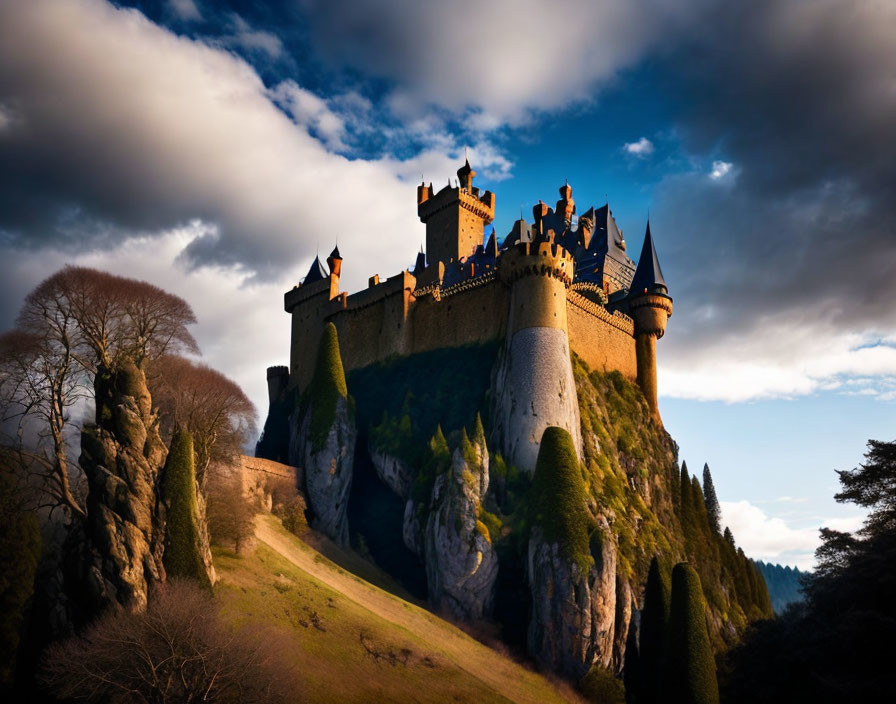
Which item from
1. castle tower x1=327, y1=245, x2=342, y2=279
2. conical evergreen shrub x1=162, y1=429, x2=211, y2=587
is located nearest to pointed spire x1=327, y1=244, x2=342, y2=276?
castle tower x1=327, y1=245, x2=342, y2=279

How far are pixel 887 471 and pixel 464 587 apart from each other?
25338 mm

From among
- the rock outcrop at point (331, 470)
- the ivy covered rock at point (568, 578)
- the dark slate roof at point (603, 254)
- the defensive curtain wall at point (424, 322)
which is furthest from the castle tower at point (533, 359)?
the dark slate roof at point (603, 254)

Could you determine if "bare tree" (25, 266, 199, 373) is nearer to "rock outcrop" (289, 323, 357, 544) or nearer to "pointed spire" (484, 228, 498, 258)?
"rock outcrop" (289, 323, 357, 544)

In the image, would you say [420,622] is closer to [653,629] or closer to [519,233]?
[653,629]

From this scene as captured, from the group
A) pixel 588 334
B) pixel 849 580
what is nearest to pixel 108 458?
pixel 849 580

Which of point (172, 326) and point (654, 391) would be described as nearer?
point (172, 326)

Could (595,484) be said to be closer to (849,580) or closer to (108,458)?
(849,580)

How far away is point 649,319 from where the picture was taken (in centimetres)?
7394

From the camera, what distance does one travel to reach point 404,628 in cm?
4412

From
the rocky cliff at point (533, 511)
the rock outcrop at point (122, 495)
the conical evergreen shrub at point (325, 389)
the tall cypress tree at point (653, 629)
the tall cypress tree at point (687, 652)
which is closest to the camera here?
the rock outcrop at point (122, 495)

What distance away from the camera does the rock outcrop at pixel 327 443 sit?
58.9 m

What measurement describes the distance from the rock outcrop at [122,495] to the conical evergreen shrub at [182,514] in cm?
50

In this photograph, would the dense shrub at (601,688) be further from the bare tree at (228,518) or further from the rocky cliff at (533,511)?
the bare tree at (228,518)

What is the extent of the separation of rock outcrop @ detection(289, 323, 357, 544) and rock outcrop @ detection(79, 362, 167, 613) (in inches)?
831
